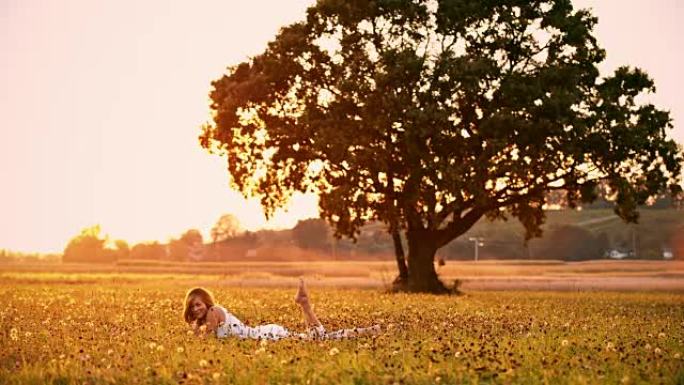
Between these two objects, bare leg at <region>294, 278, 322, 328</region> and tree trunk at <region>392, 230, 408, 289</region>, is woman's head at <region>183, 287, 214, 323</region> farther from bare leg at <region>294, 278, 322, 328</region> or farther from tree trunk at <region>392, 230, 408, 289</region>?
tree trunk at <region>392, 230, 408, 289</region>

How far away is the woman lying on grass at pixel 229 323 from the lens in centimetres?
1775

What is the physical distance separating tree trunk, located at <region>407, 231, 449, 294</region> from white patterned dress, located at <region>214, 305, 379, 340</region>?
27.9 m

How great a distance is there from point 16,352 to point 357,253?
17243cm

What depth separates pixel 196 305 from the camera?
1836 cm

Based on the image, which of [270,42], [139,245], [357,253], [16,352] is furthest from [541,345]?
[357,253]

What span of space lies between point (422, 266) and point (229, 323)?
2894 cm

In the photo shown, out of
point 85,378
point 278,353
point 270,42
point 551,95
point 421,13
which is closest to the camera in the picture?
point 85,378

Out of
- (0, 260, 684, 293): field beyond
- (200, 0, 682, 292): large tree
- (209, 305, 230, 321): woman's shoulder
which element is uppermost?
(200, 0, 682, 292): large tree

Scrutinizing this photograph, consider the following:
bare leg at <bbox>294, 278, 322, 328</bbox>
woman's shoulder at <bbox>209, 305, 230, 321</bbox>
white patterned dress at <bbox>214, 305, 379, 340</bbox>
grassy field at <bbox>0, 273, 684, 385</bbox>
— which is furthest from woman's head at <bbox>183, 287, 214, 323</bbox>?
bare leg at <bbox>294, 278, 322, 328</bbox>

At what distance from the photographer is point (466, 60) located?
41.3 metres

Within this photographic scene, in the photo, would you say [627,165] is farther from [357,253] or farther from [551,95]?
[357,253]

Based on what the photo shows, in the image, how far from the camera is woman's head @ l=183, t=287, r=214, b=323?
18344 millimetres

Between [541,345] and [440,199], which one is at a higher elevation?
[440,199]

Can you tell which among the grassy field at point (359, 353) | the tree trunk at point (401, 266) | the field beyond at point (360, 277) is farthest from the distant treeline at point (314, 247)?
the grassy field at point (359, 353)
